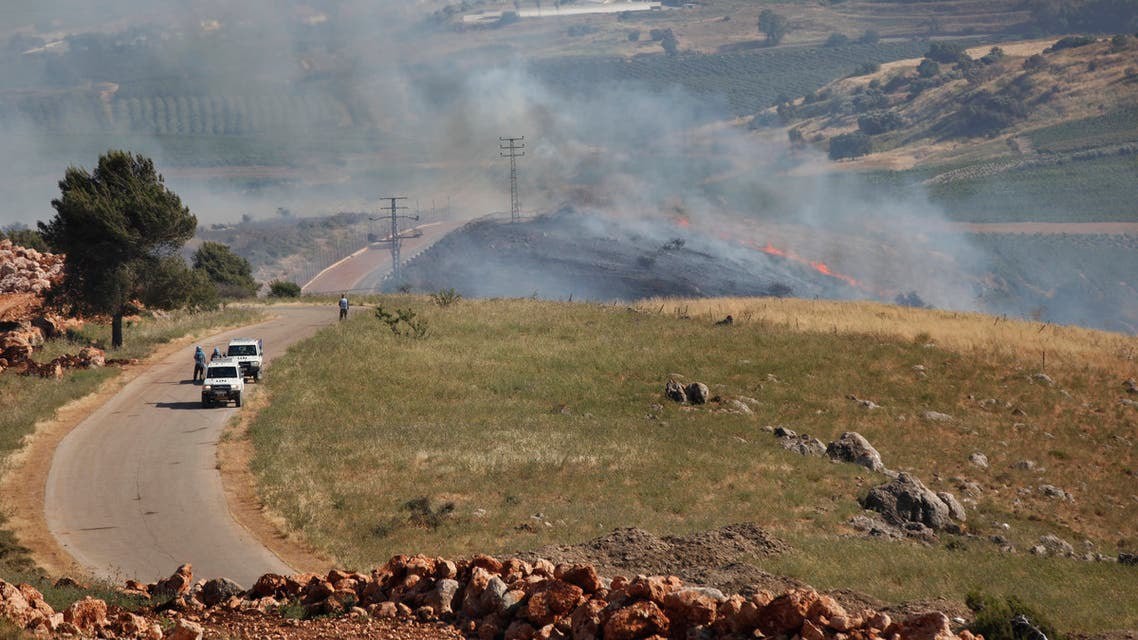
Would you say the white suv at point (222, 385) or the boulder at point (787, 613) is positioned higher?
the boulder at point (787, 613)

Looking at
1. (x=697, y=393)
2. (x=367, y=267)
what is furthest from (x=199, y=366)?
(x=367, y=267)

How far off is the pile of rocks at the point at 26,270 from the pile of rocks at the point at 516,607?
51678 millimetres

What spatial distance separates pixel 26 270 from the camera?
73.6 meters

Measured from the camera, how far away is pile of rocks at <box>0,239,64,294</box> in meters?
70.6

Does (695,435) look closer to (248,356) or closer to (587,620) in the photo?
(248,356)

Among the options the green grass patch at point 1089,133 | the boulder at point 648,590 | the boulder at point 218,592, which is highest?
the green grass patch at point 1089,133

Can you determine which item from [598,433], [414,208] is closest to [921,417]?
[598,433]

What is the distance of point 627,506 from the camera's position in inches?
1293

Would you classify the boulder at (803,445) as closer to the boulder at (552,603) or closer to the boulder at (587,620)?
the boulder at (552,603)

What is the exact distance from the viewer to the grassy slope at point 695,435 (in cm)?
2970

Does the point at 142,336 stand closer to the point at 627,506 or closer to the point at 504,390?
the point at 504,390

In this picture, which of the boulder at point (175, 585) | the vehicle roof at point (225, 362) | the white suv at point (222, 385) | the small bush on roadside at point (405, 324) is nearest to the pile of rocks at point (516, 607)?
the boulder at point (175, 585)

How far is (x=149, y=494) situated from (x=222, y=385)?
41.7ft

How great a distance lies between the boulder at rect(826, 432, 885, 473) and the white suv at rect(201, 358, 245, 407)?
21883 millimetres
